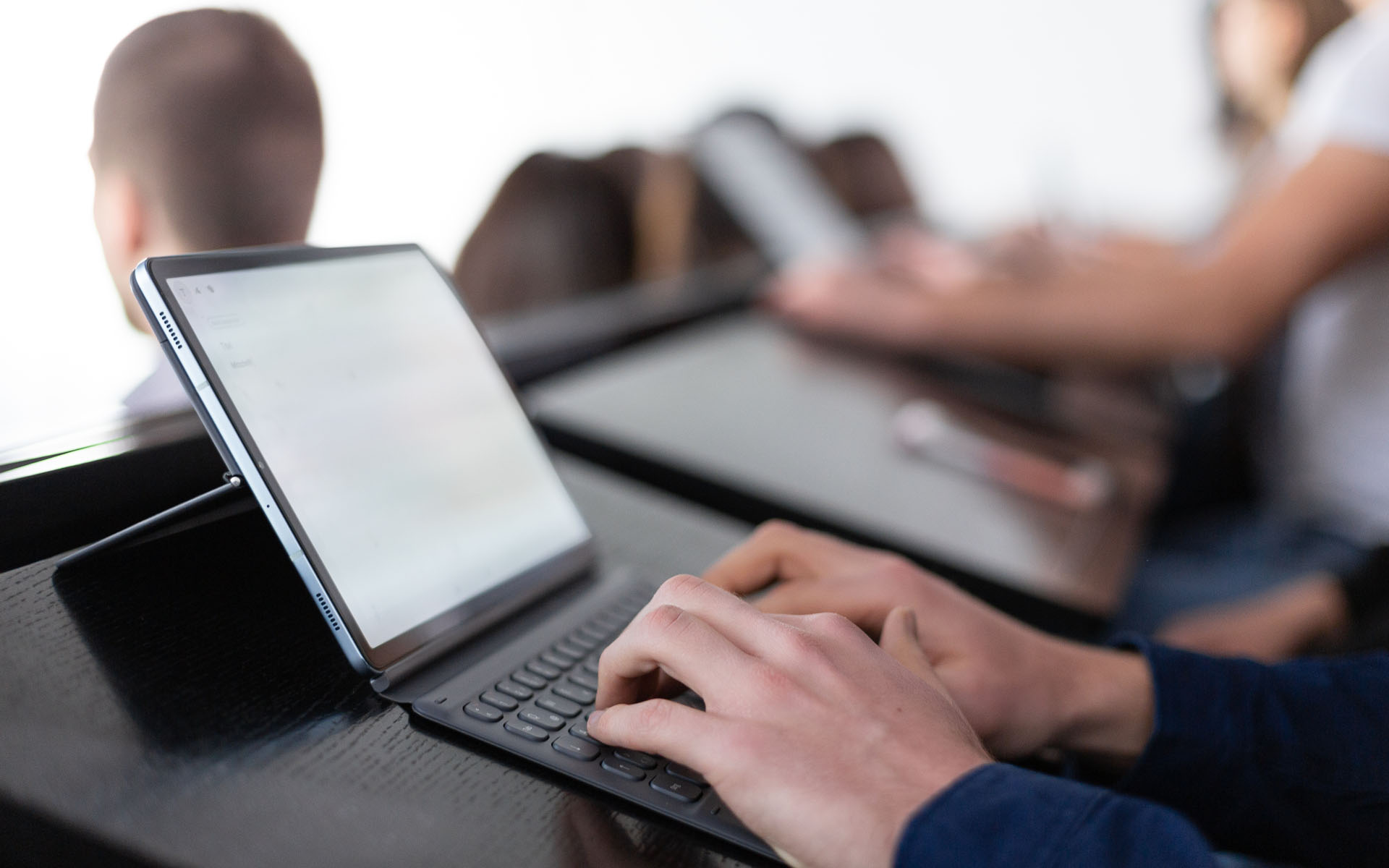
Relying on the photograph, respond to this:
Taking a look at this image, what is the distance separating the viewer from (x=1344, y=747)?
0.47 m

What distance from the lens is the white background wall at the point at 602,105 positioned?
46cm

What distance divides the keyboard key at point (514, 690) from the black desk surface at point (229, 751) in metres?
0.03

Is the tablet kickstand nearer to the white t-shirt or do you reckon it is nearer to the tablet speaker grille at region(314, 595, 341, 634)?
the tablet speaker grille at region(314, 595, 341, 634)

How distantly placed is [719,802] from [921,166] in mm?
2105

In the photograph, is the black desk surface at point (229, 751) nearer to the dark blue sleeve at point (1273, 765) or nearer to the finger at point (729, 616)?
the finger at point (729, 616)

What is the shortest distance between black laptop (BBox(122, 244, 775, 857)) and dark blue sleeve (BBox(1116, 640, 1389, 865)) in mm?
271

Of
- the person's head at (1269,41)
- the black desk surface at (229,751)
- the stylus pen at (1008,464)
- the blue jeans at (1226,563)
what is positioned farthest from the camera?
the person's head at (1269,41)

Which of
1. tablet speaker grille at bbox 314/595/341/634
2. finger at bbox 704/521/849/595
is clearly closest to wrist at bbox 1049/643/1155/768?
finger at bbox 704/521/849/595

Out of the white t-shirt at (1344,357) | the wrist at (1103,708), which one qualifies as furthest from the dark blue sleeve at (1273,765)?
the white t-shirt at (1344,357)

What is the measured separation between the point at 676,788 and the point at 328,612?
0.16m

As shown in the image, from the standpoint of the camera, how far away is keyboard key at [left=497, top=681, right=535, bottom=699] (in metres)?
0.40

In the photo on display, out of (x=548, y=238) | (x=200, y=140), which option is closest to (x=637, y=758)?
(x=200, y=140)

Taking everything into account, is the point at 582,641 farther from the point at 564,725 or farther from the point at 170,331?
the point at 170,331

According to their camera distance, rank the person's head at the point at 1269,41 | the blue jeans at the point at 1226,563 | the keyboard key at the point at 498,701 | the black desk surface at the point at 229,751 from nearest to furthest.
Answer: the black desk surface at the point at 229,751 → the keyboard key at the point at 498,701 → the blue jeans at the point at 1226,563 → the person's head at the point at 1269,41
